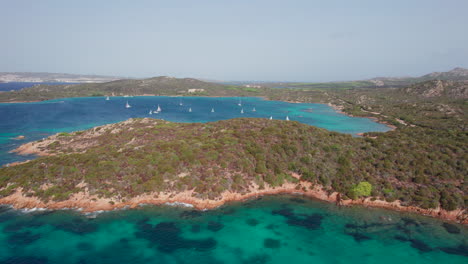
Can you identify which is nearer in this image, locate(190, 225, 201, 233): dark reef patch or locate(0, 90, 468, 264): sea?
locate(0, 90, 468, 264): sea

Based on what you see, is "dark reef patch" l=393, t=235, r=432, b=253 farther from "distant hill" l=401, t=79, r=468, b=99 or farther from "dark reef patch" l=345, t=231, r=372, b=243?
"distant hill" l=401, t=79, r=468, b=99

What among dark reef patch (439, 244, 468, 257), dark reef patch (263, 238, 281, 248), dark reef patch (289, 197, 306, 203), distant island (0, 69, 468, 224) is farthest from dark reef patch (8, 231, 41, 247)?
dark reef patch (439, 244, 468, 257)

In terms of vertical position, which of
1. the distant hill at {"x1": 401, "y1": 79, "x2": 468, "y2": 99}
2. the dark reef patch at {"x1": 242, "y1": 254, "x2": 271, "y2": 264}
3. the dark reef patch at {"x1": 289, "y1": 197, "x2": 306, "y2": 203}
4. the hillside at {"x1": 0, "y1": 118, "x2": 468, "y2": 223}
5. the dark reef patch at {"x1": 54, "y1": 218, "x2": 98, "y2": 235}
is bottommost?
the dark reef patch at {"x1": 242, "y1": 254, "x2": 271, "y2": 264}

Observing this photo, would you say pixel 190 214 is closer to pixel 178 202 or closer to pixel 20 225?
pixel 178 202

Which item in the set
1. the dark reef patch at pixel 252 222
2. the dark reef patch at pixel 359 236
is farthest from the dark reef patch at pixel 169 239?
the dark reef patch at pixel 359 236

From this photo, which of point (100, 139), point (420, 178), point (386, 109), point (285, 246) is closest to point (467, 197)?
point (420, 178)

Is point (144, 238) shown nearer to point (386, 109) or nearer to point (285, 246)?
point (285, 246)

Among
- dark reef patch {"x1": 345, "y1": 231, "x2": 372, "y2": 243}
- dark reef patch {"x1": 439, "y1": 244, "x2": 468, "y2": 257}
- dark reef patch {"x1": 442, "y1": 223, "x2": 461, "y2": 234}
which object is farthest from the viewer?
dark reef patch {"x1": 442, "y1": 223, "x2": 461, "y2": 234}

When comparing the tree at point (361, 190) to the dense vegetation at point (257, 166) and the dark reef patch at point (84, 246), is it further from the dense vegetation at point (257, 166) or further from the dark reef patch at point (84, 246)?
the dark reef patch at point (84, 246)

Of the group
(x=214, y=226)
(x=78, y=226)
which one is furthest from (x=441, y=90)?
(x=78, y=226)
